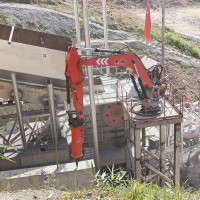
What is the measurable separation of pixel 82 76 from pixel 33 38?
93.8 inches

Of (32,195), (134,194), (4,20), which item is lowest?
(32,195)

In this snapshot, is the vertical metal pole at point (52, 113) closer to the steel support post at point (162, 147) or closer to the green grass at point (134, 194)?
the steel support post at point (162, 147)

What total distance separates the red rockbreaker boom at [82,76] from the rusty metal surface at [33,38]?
1568 millimetres

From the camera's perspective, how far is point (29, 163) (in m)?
12.2

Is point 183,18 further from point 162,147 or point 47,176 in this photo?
point 47,176

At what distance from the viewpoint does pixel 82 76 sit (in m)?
10.0

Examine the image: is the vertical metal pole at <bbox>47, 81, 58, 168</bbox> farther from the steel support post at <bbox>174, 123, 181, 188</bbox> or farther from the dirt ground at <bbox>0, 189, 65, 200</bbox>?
the steel support post at <bbox>174, 123, 181, 188</bbox>

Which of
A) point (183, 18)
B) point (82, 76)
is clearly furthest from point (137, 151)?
point (183, 18)

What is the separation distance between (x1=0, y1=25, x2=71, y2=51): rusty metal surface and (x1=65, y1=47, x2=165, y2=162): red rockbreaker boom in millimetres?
1568

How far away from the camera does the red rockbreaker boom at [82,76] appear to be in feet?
31.7

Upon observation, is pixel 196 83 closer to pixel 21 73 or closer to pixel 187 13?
pixel 21 73

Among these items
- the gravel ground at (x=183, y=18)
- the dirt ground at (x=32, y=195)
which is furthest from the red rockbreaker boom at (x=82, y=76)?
the gravel ground at (x=183, y=18)

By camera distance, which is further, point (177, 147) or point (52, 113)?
point (52, 113)

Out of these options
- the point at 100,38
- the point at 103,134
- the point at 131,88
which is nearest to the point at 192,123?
the point at 131,88
